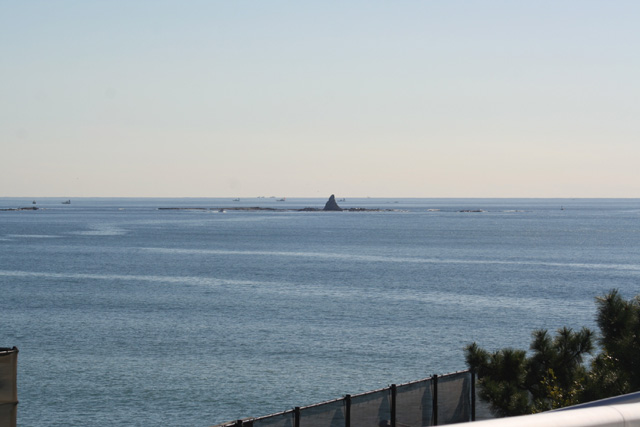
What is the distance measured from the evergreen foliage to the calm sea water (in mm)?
16500

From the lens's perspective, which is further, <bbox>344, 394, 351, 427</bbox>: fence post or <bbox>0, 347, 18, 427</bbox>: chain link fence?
<bbox>344, 394, 351, 427</bbox>: fence post

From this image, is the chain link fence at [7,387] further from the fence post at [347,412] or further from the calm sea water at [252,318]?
the calm sea water at [252,318]

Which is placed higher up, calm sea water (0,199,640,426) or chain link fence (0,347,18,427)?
chain link fence (0,347,18,427)

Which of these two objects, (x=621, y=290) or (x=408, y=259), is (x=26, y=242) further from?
(x=621, y=290)

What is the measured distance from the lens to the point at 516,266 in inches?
3969

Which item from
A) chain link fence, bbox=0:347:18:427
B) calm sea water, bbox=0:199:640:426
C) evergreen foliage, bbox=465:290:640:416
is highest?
chain link fence, bbox=0:347:18:427

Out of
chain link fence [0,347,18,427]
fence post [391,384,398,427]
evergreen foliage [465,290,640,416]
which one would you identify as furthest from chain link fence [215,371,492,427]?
chain link fence [0,347,18,427]

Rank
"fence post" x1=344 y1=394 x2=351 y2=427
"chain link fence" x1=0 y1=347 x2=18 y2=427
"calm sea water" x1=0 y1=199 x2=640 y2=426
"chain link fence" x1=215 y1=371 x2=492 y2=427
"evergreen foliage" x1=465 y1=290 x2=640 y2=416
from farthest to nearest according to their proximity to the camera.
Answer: "calm sea water" x1=0 y1=199 x2=640 y2=426 → "evergreen foliage" x1=465 y1=290 x2=640 y2=416 → "fence post" x1=344 y1=394 x2=351 y2=427 → "chain link fence" x1=215 y1=371 x2=492 y2=427 → "chain link fence" x1=0 y1=347 x2=18 y2=427

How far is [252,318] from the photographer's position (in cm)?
5534

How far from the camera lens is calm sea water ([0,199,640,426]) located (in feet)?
113

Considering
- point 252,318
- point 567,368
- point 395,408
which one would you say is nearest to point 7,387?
point 395,408

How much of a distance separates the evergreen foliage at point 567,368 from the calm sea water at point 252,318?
1650 cm

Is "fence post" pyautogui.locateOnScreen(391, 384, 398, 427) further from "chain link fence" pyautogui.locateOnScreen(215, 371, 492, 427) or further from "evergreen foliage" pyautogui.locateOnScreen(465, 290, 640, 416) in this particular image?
"evergreen foliage" pyautogui.locateOnScreen(465, 290, 640, 416)

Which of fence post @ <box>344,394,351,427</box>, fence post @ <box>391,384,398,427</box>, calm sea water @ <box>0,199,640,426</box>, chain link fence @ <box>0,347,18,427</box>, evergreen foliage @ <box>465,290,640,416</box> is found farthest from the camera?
calm sea water @ <box>0,199,640,426</box>
